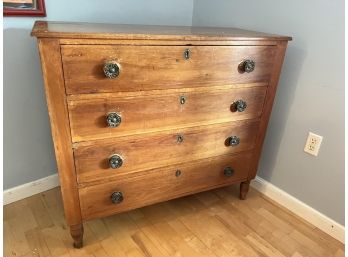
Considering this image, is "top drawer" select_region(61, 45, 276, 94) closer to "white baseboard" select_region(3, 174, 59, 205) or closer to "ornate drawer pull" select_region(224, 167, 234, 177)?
"ornate drawer pull" select_region(224, 167, 234, 177)

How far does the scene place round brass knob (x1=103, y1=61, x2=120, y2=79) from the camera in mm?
867

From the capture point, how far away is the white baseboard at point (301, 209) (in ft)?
4.40

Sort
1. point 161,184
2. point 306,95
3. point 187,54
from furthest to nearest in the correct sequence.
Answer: point 306,95 < point 161,184 < point 187,54

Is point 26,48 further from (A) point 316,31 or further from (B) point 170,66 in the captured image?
(A) point 316,31

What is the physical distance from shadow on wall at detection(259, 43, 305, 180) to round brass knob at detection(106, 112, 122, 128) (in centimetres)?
88

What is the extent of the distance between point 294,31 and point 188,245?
1.11 m

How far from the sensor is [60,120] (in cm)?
90

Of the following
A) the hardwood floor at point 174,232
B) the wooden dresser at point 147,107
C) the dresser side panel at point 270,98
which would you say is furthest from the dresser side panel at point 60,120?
the dresser side panel at point 270,98

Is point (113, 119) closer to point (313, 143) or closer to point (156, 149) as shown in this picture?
point (156, 149)

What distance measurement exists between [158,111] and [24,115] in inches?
28.4

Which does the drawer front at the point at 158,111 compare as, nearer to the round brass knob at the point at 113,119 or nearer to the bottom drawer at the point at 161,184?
the round brass knob at the point at 113,119

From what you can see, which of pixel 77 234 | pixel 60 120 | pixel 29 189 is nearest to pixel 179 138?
pixel 60 120

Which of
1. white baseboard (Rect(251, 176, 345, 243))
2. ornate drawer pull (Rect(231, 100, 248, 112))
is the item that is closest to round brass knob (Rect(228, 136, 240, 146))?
ornate drawer pull (Rect(231, 100, 248, 112))

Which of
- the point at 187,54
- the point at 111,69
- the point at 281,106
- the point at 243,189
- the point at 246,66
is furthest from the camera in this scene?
the point at 243,189
